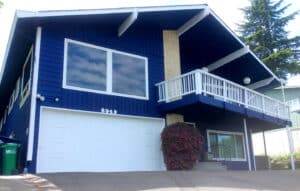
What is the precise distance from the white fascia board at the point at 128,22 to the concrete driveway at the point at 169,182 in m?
5.31

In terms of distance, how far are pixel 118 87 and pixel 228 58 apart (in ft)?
20.4

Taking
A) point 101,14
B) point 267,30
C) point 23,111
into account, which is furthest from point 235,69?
point 267,30

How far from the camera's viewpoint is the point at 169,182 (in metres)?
9.06

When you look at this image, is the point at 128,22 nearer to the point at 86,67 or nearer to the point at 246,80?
the point at 86,67

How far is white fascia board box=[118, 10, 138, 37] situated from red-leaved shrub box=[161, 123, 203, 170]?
3801 millimetres

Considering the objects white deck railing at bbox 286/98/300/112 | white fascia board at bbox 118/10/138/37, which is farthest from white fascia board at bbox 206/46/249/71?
white deck railing at bbox 286/98/300/112

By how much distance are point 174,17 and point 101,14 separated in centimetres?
338

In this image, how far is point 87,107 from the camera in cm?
1153

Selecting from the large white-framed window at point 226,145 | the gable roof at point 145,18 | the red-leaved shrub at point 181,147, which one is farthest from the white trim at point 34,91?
A: the large white-framed window at point 226,145

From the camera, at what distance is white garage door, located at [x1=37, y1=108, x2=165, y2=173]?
10.7 metres

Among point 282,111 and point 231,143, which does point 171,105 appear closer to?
point 231,143

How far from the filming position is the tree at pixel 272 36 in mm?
28891

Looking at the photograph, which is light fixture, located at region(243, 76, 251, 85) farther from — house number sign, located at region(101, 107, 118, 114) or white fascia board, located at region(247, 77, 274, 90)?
house number sign, located at region(101, 107, 118, 114)

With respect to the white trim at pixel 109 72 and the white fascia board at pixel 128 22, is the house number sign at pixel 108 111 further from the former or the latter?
the white fascia board at pixel 128 22
